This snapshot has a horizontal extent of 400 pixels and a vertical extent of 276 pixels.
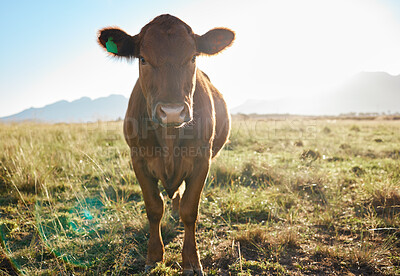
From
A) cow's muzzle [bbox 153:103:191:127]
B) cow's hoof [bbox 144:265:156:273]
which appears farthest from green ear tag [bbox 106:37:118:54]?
cow's hoof [bbox 144:265:156:273]

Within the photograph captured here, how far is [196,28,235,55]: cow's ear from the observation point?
2.98 m

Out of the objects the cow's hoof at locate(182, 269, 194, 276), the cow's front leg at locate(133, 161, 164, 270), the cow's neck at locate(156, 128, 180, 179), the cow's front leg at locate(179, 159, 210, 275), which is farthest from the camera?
the cow's neck at locate(156, 128, 180, 179)

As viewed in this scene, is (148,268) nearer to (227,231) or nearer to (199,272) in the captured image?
(199,272)

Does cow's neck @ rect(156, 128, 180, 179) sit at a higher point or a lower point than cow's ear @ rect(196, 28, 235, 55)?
lower

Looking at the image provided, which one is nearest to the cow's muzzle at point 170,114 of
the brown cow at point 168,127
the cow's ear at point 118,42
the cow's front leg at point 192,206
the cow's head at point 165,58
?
the cow's head at point 165,58

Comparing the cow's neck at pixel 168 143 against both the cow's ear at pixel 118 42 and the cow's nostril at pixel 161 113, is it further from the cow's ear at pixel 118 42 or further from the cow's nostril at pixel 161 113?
the cow's ear at pixel 118 42

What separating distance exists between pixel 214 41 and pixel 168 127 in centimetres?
128

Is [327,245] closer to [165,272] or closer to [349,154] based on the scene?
[165,272]

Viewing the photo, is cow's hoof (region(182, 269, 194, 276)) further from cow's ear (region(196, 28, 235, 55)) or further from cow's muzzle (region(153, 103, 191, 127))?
cow's ear (region(196, 28, 235, 55))

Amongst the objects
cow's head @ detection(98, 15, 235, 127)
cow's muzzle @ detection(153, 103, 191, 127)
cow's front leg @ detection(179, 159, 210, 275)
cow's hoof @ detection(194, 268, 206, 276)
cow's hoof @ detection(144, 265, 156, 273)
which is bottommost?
cow's hoof @ detection(194, 268, 206, 276)

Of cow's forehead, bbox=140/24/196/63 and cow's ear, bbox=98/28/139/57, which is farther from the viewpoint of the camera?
cow's ear, bbox=98/28/139/57

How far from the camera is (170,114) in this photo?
204 centimetres

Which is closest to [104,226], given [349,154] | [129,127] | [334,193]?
[129,127]

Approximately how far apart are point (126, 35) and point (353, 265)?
3.32 metres
